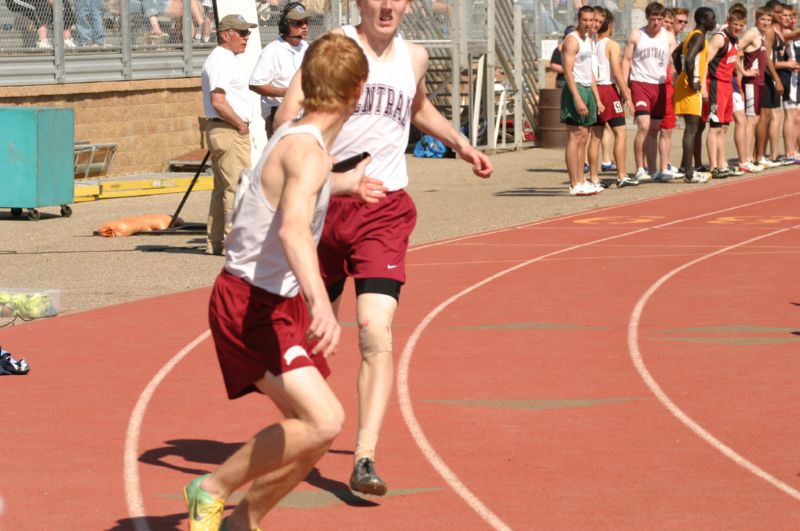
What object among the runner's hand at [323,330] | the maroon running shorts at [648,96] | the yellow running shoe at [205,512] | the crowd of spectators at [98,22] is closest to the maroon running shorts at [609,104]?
the maroon running shorts at [648,96]

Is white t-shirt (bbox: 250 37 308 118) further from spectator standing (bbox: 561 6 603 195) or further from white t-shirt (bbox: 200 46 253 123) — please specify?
spectator standing (bbox: 561 6 603 195)

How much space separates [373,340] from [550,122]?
870 inches

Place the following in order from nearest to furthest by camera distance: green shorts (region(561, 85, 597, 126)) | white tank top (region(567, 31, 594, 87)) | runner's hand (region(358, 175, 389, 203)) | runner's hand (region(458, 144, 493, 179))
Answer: runner's hand (region(358, 175, 389, 203)), runner's hand (region(458, 144, 493, 179)), green shorts (region(561, 85, 597, 126)), white tank top (region(567, 31, 594, 87))

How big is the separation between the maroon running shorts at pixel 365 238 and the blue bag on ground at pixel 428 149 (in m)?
19.7

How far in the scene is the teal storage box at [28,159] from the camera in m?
16.9

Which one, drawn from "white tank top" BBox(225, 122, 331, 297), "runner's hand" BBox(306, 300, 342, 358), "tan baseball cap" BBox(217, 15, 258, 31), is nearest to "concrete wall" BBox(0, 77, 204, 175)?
"tan baseball cap" BBox(217, 15, 258, 31)

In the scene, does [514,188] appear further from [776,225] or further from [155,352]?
[155,352]

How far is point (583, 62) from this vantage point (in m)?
18.1

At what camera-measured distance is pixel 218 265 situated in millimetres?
13234

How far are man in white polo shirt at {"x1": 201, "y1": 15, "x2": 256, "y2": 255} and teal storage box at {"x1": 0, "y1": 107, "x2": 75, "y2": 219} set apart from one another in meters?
4.21

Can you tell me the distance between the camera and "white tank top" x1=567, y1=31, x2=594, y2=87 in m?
18.1

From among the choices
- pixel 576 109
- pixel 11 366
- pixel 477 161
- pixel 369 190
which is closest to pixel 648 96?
pixel 576 109

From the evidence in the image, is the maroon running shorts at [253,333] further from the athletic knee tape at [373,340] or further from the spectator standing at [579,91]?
the spectator standing at [579,91]

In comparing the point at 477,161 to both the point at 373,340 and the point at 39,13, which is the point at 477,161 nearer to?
the point at 373,340
